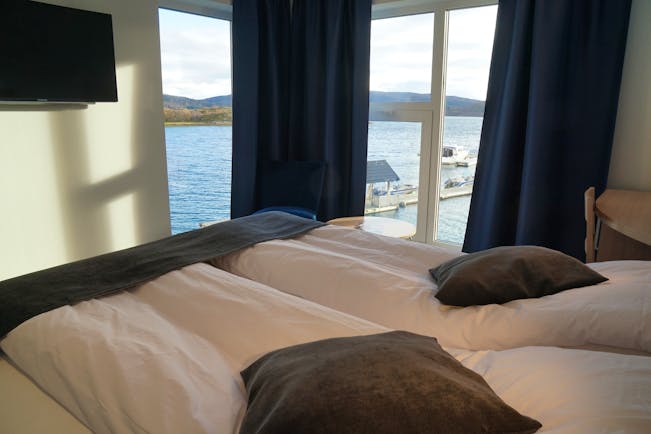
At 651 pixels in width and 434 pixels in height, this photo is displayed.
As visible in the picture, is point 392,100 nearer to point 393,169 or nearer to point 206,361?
point 393,169

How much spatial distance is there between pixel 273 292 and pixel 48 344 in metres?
0.65

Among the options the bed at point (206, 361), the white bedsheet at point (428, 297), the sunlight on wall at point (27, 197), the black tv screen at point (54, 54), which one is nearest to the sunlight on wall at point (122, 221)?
the sunlight on wall at point (27, 197)

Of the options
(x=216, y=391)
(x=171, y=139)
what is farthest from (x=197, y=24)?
(x=216, y=391)

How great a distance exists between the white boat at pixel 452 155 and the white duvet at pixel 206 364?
2.46 m

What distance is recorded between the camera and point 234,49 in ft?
12.4

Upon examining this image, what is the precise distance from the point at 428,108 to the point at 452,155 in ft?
1.33

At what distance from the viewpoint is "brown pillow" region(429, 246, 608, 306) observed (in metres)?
1.47

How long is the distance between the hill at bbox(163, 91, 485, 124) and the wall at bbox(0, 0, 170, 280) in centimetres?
37

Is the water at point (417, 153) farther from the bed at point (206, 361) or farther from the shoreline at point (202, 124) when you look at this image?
the bed at point (206, 361)

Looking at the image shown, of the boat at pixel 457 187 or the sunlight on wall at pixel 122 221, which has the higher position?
the boat at pixel 457 187

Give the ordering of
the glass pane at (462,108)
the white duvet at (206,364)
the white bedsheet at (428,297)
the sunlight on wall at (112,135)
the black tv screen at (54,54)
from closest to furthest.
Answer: the white duvet at (206,364), the white bedsheet at (428,297), the black tv screen at (54,54), the sunlight on wall at (112,135), the glass pane at (462,108)

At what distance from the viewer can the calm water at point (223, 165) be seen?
3.60 m

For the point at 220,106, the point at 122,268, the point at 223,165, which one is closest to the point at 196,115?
the point at 220,106

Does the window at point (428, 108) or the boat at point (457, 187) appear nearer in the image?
the window at point (428, 108)
